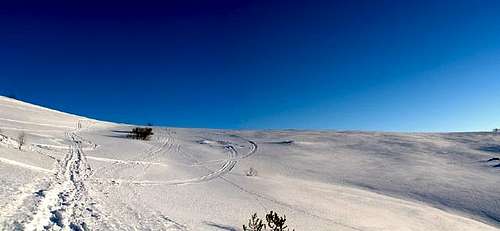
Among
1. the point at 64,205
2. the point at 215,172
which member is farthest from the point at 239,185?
the point at 64,205

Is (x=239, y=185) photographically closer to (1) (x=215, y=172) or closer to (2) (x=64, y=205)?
(1) (x=215, y=172)

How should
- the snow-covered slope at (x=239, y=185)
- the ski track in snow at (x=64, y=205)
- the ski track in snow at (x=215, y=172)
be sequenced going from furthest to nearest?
the ski track in snow at (x=215, y=172)
the snow-covered slope at (x=239, y=185)
the ski track in snow at (x=64, y=205)

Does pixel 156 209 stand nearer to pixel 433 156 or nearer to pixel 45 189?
pixel 45 189

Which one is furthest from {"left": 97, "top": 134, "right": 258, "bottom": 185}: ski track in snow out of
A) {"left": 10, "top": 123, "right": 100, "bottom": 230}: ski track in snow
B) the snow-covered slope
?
{"left": 10, "top": 123, "right": 100, "bottom": 230}: ski track in snow

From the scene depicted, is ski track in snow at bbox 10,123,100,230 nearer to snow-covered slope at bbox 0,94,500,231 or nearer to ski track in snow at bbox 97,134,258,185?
snow-covered slope at bbox 0,94,500,231

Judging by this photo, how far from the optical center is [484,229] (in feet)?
47.3

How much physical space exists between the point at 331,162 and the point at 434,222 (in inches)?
435

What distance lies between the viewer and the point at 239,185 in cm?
1652

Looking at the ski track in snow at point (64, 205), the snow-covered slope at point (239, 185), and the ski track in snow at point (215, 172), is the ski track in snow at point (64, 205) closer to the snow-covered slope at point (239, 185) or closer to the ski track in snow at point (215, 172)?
the snow-covered slope at point (239, 185)

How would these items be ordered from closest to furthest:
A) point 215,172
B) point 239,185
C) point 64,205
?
point 64,205, point 239,185, point 215,172

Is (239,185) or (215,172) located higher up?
(215,172)

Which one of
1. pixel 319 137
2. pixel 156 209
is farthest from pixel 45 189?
pixel 319 137

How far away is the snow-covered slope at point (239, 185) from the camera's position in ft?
32.6

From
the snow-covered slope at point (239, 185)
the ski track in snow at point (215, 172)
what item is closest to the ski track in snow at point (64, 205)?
Answer: the snow-covered slope at point (239, 185)
